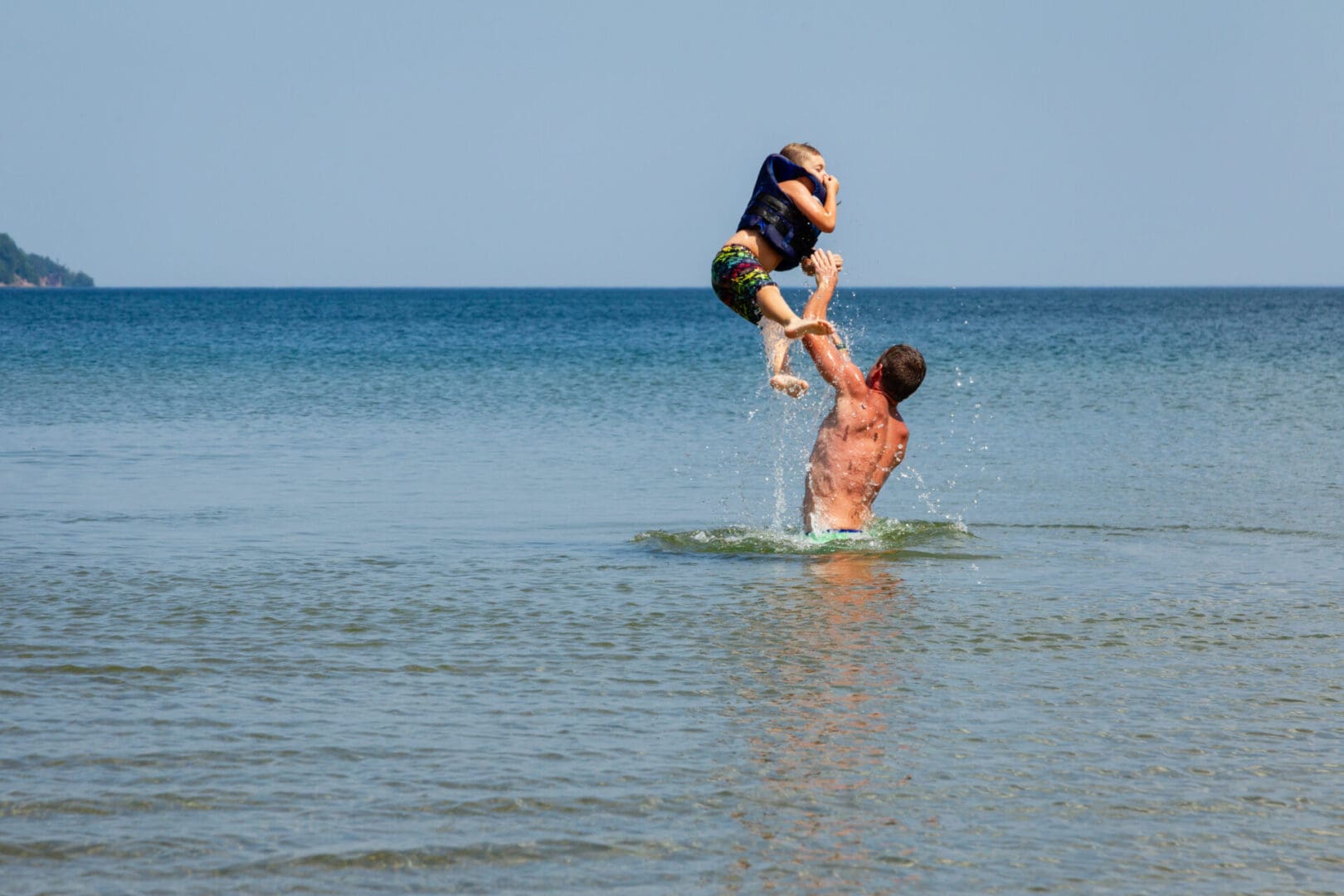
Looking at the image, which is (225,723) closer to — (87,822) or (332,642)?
(87,822)

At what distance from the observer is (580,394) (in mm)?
→ 29547

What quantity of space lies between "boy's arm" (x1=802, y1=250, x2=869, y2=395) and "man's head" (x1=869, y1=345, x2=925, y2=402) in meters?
0.16

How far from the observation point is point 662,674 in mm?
7230

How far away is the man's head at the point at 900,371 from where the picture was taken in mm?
10984

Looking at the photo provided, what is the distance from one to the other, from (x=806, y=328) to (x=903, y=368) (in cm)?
143

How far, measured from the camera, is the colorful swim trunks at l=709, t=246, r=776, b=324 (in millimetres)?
9992

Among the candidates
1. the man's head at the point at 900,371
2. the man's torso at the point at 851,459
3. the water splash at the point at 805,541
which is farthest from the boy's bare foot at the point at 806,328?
the water splash at the point at 805,541

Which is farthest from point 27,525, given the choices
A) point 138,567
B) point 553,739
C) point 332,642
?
point 553,739
